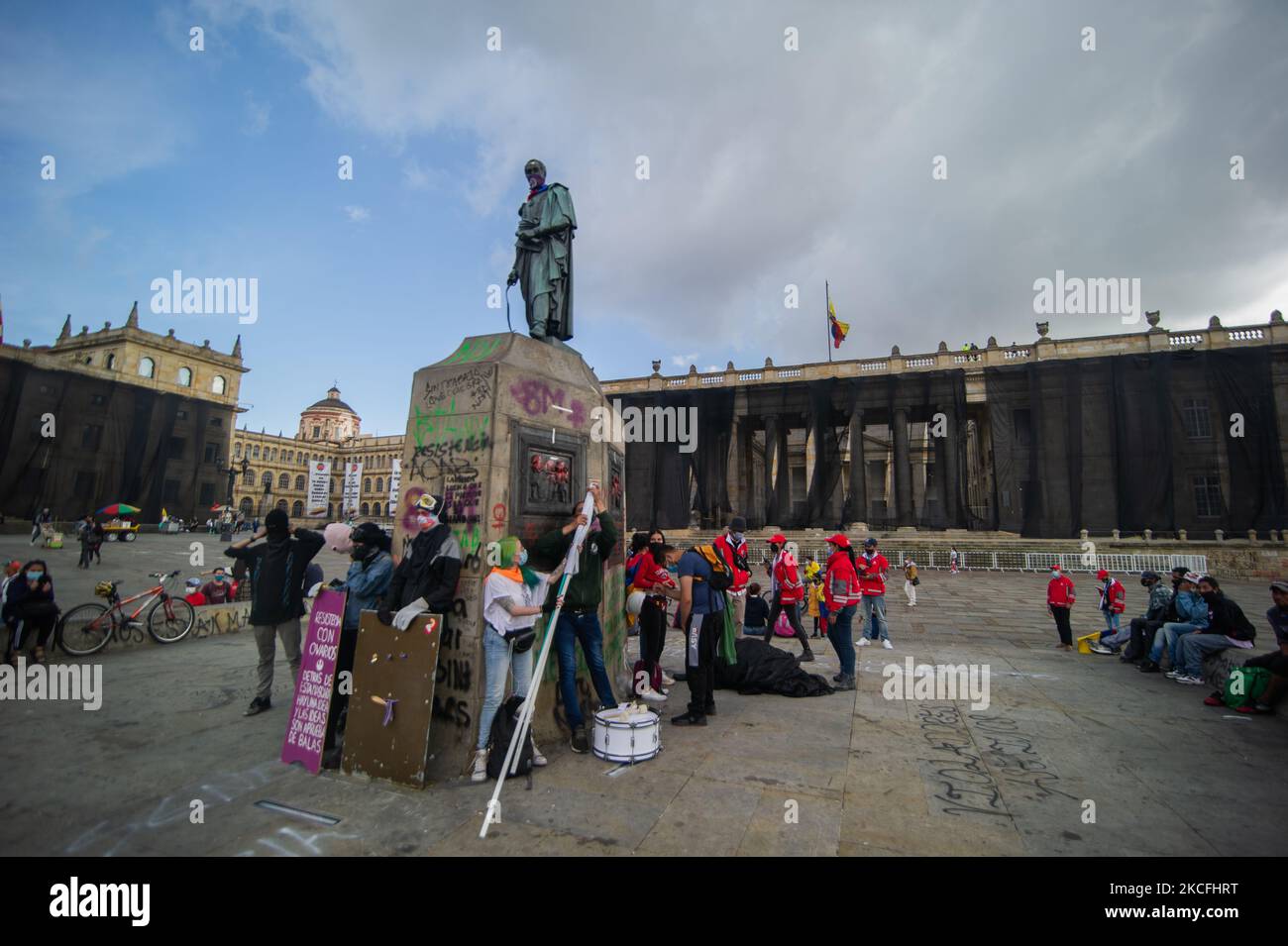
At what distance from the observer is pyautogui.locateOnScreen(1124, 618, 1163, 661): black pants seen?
7672 millimetres

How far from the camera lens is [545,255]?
20.0 ft

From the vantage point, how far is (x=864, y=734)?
4.88 metres

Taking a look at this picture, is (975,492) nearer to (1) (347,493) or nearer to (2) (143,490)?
(1) (347,493)

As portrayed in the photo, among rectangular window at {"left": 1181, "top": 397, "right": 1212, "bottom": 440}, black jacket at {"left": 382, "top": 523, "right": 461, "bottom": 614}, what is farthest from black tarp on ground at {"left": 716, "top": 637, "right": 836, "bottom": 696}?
rectangular window at {"left": 1181, "top": 397, "right": 1212, "bottom": 440}

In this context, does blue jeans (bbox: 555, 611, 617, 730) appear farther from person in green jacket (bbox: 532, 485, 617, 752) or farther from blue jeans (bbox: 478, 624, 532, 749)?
blue jeans (bbox: 478, 624, 532, 749)

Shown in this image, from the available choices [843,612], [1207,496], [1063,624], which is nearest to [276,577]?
[843,612]

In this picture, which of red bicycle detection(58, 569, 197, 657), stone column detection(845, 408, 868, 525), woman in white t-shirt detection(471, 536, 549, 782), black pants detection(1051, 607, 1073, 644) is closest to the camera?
woman in white t-shirt detection(471, 536, 549, 782)

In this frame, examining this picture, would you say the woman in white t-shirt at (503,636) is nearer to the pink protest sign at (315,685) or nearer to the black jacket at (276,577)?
the pink protest sign at (315,685)

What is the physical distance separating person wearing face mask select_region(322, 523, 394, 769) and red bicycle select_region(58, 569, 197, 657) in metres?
5.66

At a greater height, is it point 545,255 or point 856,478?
point 545,255

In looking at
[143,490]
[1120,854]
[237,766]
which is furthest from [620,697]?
[143,490]

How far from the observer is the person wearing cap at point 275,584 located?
16.5 feet

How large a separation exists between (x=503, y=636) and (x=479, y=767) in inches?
34.5

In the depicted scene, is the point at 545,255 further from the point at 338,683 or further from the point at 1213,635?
the point at 1213,635
